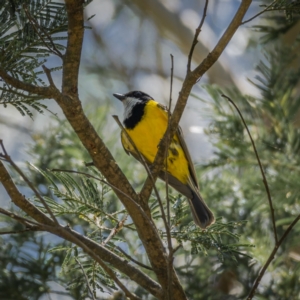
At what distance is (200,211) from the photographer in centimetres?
238

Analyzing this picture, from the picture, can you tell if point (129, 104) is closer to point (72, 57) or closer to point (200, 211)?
point (200, 211)

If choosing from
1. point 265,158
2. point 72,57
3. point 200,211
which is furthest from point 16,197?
point 265,158

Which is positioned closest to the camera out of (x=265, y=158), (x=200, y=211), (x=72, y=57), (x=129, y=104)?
(x=72, y=57)

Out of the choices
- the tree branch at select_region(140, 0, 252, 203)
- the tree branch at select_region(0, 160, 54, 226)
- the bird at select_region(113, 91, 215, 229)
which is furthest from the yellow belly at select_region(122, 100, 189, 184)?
the tree branch at select_region(0, 160, 54, 226)

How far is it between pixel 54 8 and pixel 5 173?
471mm

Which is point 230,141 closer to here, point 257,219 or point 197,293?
point 257,219

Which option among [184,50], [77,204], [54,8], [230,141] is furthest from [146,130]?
[184,50]

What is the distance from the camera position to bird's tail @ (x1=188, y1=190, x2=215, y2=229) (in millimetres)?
2234

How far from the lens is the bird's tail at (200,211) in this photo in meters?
2.23

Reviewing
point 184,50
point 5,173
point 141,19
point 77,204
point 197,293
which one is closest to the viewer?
point 5,173

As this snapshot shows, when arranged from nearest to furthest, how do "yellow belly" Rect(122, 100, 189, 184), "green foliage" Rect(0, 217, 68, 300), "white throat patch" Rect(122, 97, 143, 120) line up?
"green foliage" Rect(0, 217, 68, 300), "yellow belly" Rect(122, 100, 189, 184), "white throat patch" Rect(122, 97, 143, 120)

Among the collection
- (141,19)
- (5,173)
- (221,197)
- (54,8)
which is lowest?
(5,173)

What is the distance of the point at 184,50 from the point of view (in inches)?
235

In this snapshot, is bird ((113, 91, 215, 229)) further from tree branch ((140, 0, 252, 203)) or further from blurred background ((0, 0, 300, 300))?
tree branch ((140, 0, 252, 203))
